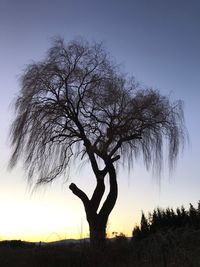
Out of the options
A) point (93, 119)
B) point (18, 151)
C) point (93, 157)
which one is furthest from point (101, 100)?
point (18, 151)

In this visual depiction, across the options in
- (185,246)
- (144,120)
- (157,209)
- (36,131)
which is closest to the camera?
(185,246)

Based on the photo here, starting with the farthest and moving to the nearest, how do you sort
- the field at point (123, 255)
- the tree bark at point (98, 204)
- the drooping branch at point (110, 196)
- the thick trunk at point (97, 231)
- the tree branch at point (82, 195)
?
the tree branch at point (82, 195) < the drooping branch at point (110, 196) < the tree bark at point (98, 204) < the thick trunk at point (97, 231) < the field at point (123, 255)

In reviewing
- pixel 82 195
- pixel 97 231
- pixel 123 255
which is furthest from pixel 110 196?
pixel 123 255

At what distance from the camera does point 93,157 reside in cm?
1839

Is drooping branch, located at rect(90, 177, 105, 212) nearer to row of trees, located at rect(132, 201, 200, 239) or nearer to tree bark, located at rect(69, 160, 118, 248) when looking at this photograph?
tree bark, located at rect(69, 160, 118, 248)

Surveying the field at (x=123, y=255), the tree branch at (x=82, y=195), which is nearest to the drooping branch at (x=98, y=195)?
the tree branch at (x=82, y=195)

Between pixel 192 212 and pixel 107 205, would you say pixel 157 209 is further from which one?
pixel 107 205

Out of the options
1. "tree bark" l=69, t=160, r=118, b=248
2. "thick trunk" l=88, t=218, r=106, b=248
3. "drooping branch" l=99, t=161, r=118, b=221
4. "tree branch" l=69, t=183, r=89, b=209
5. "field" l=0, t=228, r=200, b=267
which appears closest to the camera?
"field" l=0, t=228, r=200, b=267

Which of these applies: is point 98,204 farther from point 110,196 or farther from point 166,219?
point 166,219

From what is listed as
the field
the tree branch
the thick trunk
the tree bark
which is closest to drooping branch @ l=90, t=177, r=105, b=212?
the tree bark

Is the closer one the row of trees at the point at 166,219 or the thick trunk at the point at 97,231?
the thick trunk at the point at 97,231

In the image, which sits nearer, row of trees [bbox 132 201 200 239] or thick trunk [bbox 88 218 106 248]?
thick trunk [bbox 88 218 106 248]

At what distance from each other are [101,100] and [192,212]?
6.96 metres

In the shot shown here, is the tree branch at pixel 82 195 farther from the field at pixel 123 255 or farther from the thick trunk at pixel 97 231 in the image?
the field at pixel 123 255
